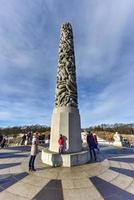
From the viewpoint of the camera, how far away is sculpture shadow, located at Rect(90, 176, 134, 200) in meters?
6.27

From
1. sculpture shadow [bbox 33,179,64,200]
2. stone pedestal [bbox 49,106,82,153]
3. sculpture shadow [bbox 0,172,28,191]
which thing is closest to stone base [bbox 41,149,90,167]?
stone pedestal [bbox 49,106,82,153]

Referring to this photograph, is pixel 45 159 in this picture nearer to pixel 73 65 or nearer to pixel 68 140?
pixel 68 140

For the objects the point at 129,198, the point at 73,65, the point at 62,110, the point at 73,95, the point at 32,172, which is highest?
the point at 73,65

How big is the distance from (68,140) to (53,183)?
15.2 feet

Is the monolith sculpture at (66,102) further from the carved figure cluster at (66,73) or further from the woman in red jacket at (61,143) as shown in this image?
the woman in red jacket at (61,143)

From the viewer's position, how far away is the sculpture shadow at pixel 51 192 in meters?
6.23

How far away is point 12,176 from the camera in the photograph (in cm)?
848

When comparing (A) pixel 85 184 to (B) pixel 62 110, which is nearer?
(A) pixel 85 184

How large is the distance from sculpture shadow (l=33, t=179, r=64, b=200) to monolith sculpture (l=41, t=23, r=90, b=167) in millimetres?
3096

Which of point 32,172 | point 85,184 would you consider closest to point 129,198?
point 85,184

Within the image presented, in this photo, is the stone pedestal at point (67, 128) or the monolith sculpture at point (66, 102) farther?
the monolith sculpture at point (66, 102)

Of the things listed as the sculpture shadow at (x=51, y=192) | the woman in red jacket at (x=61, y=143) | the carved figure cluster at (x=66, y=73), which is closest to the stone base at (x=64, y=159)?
the woman in red jacket at (x=61, y=143)

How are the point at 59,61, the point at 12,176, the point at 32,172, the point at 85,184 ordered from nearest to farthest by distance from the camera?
the point at 85,184
the point at 12,176
the point at 32,172
the point at 59,61

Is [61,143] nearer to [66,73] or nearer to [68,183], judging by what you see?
[68,183]
